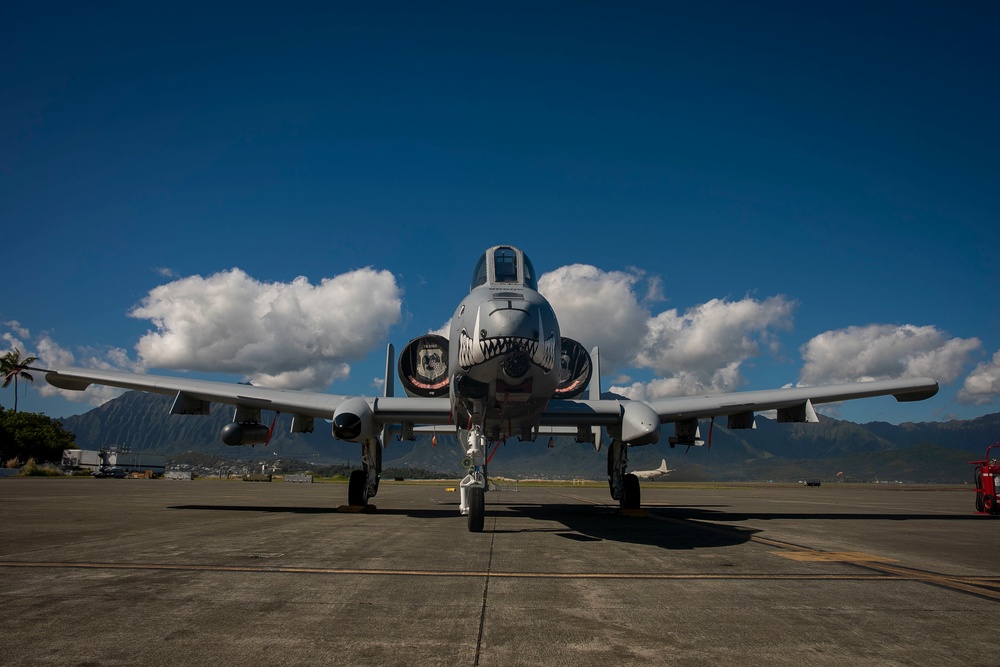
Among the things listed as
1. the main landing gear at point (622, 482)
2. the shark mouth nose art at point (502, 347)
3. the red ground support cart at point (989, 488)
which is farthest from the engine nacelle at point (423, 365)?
the red ground support cart at point (989, 488)

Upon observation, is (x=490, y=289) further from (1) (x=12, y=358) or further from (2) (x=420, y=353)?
(1) (x=12, y=358)

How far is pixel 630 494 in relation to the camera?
671 inches

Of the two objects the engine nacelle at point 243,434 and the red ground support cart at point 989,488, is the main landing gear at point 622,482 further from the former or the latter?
the red ground support cart at point 989,488

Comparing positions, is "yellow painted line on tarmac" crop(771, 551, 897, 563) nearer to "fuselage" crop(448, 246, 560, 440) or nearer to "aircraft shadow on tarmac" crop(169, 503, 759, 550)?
"aircraft shadow on tarmac" crop(169, 503, 759, 550)

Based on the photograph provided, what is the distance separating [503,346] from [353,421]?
5.82 m

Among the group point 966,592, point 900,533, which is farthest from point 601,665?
point 900,533

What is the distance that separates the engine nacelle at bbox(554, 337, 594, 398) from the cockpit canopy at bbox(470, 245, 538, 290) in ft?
20.4

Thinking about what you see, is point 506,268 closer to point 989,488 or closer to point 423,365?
point 423,365

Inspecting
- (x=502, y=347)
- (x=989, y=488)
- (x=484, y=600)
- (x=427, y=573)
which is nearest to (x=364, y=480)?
(x=502, y=347)

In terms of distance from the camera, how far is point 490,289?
38.0 ft

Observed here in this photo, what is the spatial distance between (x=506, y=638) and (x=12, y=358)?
379 ft

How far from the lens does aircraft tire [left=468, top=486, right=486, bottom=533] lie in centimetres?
1141

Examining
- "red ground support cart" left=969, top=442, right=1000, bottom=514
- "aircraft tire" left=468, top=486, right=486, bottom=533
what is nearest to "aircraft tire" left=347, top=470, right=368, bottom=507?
"aircraft tire" left=468, top=486, right=486, bottom=533

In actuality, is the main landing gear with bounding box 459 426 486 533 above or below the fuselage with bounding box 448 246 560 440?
below
